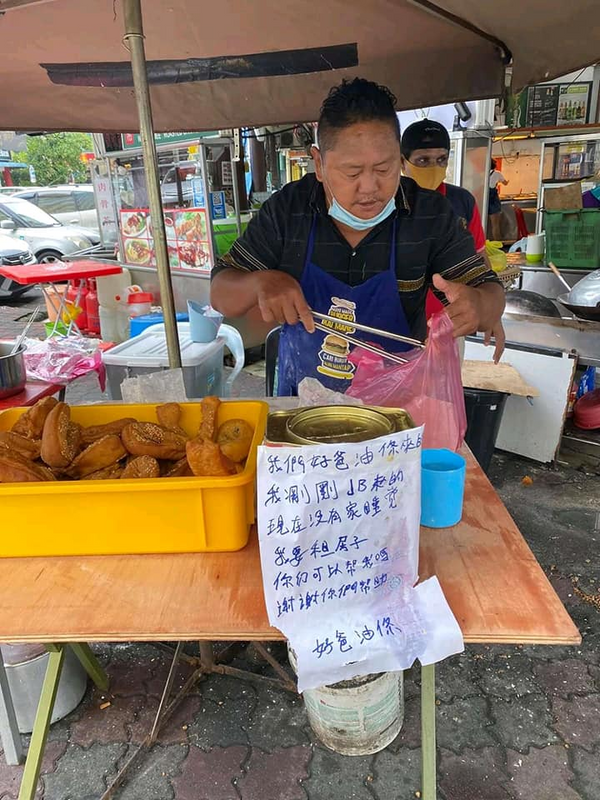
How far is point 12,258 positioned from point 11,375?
8500 mm

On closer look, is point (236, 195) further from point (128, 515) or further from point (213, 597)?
point (213, 597)

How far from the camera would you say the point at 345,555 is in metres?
0.96

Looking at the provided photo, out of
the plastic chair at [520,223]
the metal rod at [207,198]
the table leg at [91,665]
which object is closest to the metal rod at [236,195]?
the metal rod at [207,198]

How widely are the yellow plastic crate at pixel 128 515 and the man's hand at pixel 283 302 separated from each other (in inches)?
18.3

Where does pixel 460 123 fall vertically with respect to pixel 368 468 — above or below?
above

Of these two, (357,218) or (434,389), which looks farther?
(357,218)

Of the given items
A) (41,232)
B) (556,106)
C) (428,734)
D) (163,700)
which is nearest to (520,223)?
(556,106)

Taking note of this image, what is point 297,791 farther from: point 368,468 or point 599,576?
point 599,576

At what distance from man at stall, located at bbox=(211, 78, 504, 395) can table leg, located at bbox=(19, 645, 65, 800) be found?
1.14 metres

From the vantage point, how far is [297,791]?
1802mm

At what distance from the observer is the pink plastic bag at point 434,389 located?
1.50 m

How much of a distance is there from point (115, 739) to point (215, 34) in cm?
267

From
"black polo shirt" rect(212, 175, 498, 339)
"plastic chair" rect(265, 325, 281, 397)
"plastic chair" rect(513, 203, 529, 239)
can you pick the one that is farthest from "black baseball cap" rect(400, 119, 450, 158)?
"plastic chair" rect(513, 203, 529, 239)

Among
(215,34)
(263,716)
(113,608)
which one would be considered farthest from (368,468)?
(215,34)
